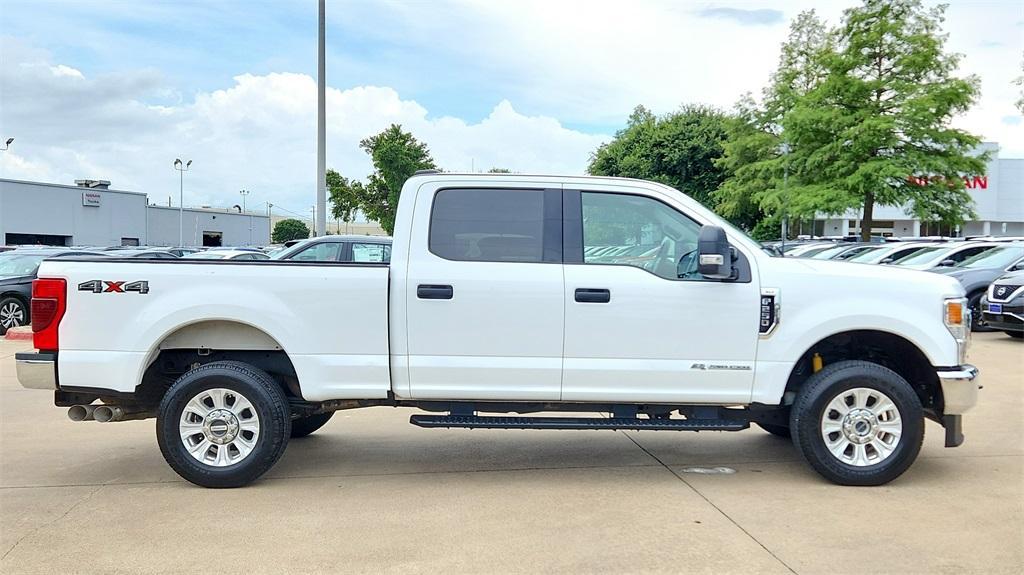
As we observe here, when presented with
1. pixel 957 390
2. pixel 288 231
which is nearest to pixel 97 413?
pixel 957 390

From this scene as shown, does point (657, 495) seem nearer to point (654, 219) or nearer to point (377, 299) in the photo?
point (654, 219)

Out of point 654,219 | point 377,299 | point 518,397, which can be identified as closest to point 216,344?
point 377,299

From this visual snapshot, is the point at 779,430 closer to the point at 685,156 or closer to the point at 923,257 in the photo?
the point at 923,257

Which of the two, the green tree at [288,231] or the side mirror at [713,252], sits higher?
the green tree at [288,231]

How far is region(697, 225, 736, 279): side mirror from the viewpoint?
200 inches

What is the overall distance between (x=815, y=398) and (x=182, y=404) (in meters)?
4.24

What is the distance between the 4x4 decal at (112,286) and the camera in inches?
209

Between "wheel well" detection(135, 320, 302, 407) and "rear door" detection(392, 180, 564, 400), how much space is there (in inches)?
37.9

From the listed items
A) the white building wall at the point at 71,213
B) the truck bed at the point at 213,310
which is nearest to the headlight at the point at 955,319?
the truck bed at the point at 213,310

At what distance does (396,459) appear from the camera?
6242mm

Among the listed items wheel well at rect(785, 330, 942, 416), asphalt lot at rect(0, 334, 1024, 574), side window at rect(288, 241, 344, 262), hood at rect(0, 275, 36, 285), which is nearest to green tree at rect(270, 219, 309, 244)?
hood at rect(0, 275, 36, 285)

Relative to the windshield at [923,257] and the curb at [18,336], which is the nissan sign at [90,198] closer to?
the curb at [18,336]

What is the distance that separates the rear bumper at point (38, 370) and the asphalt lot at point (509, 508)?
29.5 inches

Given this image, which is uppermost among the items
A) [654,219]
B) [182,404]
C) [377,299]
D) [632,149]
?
[632,149]
